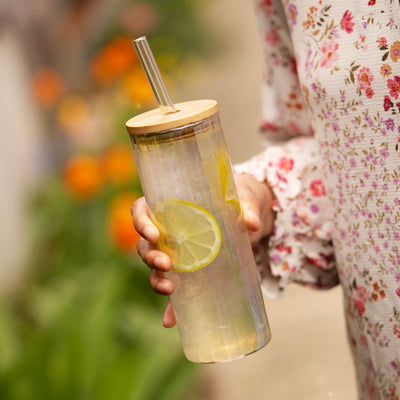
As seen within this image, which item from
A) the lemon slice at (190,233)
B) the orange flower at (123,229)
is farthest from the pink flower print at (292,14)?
the orange flower at (123,229)

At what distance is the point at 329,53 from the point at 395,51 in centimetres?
9

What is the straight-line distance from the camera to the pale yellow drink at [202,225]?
69 centimetres

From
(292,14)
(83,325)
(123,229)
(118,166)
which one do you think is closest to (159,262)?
(292,14)

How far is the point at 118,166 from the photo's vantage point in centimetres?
258

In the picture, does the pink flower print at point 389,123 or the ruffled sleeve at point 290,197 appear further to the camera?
the ruffled sleeve at point 290,197

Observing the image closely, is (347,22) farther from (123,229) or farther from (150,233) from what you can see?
(123,229)

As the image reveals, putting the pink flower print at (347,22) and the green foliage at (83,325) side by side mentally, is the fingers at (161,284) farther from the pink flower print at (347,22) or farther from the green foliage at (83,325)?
the green foliage at (83,325)

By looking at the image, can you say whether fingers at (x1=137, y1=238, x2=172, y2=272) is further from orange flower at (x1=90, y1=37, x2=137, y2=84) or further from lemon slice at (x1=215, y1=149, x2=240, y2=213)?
orange flower at (x1=90, y1=37, x2=137, y2=84)

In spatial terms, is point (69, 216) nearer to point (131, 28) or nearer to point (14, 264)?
point (14, 264)

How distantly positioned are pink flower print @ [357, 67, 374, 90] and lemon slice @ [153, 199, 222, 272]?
0.82 feet

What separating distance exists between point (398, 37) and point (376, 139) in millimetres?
118

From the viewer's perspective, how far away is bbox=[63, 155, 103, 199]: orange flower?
2.57m

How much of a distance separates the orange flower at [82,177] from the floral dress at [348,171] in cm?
163

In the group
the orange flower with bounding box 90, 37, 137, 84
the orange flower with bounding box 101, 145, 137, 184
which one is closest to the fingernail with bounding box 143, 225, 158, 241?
the orange flower with bounding box 101, 145, 137, 184
